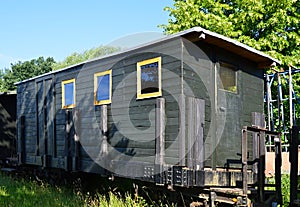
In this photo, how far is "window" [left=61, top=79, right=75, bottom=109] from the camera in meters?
9.12

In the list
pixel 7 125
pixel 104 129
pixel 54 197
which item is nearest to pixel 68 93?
pixel 104 129

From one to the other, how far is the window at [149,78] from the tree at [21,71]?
114ft

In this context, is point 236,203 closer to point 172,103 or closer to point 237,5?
point 172,103

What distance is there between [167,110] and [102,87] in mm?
2213

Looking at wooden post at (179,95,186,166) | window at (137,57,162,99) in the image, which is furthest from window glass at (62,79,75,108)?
wooden post at (179,95,186,166)

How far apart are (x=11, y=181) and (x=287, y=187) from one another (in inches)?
315

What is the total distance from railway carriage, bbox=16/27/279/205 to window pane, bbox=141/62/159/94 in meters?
0.02

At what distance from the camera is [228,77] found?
7359 mm

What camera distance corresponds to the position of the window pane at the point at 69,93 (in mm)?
9156

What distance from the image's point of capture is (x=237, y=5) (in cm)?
1593

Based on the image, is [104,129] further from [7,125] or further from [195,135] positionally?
[7,125]

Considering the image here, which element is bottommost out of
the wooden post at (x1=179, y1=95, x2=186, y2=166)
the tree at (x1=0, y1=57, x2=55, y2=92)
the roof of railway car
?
the wooden post at (x1=179, y1=95, x2=186, y2=166)

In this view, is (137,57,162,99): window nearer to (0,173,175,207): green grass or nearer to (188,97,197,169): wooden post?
(188,97,197,169): wooden post

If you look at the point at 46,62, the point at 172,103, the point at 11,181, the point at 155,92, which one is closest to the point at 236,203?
the point at 172,103
